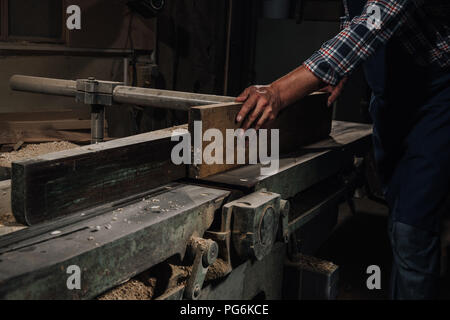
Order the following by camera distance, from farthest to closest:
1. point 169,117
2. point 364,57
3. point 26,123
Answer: point 169,117
point 26,123
point 364,57

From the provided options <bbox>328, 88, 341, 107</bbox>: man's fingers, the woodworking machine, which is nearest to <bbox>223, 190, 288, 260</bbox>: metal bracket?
the woodworking machine

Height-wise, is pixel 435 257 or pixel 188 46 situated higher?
pixel 188 46

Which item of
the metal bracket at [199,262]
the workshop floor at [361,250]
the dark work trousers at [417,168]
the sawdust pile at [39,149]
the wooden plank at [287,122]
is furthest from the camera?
→ the sawdust pile at [39,149]

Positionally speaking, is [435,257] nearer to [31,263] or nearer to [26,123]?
[31,263]

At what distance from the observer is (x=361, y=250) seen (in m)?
3.40

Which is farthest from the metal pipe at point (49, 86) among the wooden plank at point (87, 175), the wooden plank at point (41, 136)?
the wooden plank at point (41, 136)

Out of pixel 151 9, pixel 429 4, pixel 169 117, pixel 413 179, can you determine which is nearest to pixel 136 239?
pixel 413 179

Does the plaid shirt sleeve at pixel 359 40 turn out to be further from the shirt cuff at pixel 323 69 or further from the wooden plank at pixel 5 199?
the wooden plank at pixel 5 199

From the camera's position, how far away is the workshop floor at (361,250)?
283 cm

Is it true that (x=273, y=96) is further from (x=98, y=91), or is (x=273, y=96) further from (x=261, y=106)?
(x=98, y=91)

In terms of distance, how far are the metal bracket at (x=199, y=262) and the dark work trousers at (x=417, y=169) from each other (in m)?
0.86

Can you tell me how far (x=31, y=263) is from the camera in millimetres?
849

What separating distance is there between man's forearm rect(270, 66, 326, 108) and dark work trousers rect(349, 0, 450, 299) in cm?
44

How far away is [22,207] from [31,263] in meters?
0.23
